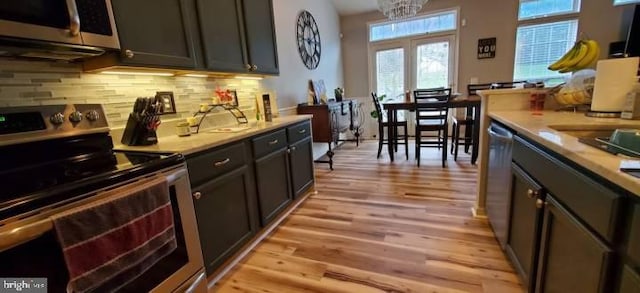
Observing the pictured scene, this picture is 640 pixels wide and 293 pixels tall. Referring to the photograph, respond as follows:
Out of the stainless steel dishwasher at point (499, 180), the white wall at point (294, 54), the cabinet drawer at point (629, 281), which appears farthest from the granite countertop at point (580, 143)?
the white wall at point (294, 54)

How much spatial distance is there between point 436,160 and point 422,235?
2.10m

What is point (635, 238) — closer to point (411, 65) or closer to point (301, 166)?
point (301, 166)

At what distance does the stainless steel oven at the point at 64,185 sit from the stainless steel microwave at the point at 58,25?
295mm

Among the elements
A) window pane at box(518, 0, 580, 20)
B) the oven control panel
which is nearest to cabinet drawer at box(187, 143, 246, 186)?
the oven control panel

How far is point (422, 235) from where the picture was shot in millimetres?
1984

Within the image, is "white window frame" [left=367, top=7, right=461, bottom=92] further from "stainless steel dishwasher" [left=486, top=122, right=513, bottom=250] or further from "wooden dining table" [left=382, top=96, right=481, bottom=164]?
"stainless steel dishwasher" [left=486, top=122, right=513, bottom=250]

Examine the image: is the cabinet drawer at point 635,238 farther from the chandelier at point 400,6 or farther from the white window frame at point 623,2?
the white window frame at point 623,2

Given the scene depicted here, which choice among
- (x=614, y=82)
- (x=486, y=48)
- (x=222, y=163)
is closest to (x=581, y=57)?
(x=614, y=82)

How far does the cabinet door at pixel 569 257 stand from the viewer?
30.4 inches

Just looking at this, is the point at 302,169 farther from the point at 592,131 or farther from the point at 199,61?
the point at 592,131

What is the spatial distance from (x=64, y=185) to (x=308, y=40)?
144 inches

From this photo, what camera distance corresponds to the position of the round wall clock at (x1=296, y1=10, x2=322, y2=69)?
3822mm

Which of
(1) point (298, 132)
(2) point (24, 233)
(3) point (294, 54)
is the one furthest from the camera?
(3) point (294, 54)

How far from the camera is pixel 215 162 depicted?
155cm
